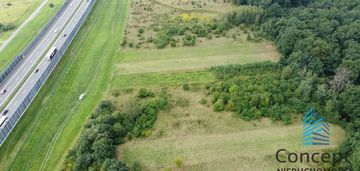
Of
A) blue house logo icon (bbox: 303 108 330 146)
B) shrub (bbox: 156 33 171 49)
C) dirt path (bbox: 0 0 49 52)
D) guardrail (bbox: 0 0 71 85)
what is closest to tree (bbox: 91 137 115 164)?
blue house logo icon (bbox: 303 108 330 146)

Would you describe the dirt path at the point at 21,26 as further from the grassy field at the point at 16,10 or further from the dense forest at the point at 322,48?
the dense forest at the point at 322,48

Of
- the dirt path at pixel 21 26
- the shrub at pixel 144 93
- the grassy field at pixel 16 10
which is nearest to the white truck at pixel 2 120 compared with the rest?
the shrub at pixel 144 93

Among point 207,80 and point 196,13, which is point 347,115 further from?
point 196,13

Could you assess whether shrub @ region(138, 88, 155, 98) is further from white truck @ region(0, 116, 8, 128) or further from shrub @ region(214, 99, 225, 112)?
white truck @ region(0, 116, 8, 128)

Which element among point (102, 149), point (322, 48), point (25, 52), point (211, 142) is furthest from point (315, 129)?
point (25, 52)

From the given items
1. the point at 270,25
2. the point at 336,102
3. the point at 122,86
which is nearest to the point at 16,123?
the point at 122,86

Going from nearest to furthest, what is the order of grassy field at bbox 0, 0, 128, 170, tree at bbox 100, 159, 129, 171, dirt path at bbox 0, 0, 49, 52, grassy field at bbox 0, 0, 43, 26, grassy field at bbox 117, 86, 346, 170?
tree at bbox 100, 159, 129, 171, grassy field at bbox 117, 86, 346, 170, grassy field at bbox 0, 0, 128, 170, dirt path at bbox 0, 0, 49, 52, grassy field at bbox 0, 0, 43, 26

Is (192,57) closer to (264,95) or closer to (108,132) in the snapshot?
(264,95)
